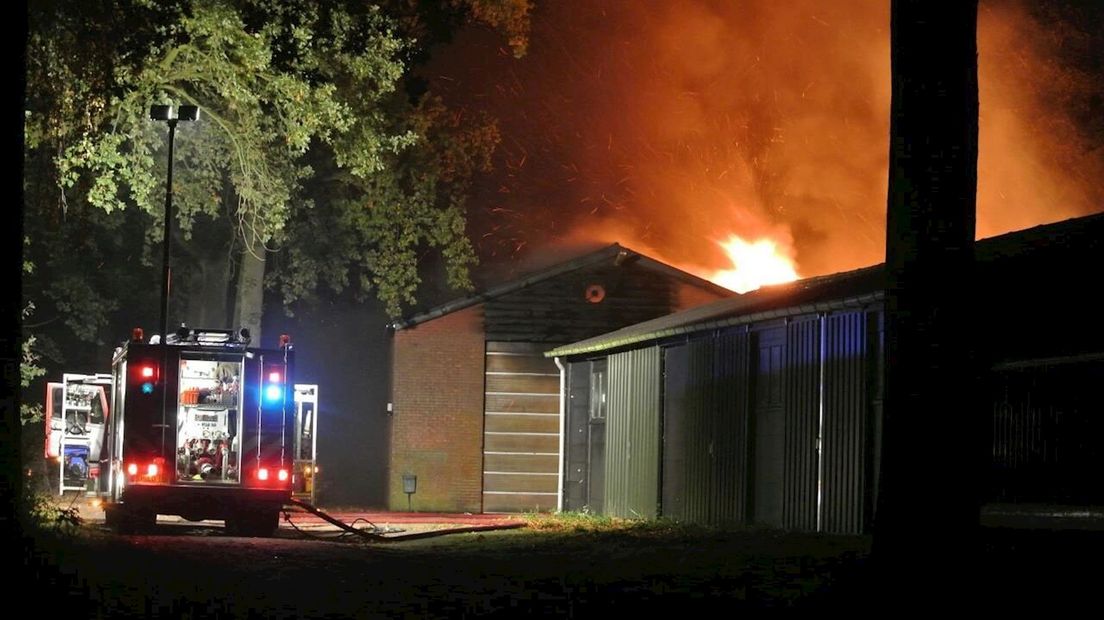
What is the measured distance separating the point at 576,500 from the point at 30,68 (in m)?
16.3

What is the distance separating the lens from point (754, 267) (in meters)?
38.7

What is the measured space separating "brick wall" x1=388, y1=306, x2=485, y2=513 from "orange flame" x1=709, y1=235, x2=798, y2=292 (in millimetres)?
7706

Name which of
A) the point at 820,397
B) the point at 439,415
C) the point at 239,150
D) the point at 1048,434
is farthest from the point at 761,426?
the point at 439,415

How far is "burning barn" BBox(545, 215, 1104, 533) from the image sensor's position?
15.2 meters

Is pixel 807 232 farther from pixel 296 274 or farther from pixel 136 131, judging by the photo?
pixel 136 131

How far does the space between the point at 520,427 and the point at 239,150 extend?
434 inches

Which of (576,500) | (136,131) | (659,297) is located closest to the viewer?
(136,131)

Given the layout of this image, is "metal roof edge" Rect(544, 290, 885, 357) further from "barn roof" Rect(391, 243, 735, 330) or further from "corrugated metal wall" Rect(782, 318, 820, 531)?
"barn roof" Rect(391, 243, 735, 330)

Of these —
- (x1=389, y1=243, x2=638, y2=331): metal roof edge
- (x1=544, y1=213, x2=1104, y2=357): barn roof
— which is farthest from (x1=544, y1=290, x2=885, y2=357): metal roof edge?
(x1=389, y1=243, x2=638, y2=331): metal roof edge

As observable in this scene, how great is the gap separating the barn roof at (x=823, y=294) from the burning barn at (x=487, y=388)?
10.5 feet

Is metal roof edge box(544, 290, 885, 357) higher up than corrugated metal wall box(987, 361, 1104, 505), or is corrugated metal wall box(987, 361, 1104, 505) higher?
metal roof edge box(544, 290, 885, 357)

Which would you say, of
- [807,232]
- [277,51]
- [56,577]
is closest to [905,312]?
[56,577]

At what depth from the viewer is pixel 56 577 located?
12.2 meters

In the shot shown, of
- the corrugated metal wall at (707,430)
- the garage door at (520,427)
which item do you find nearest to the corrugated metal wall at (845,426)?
the corrugated metal wall at (707,430)
